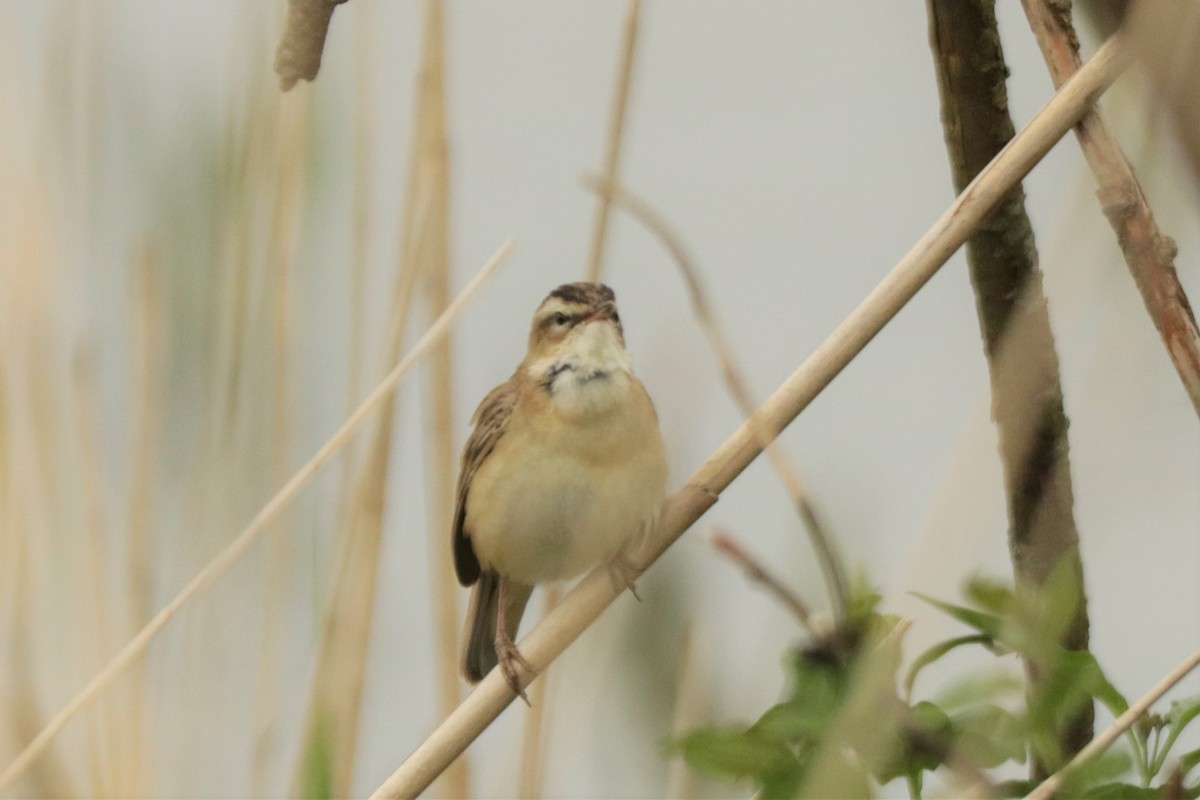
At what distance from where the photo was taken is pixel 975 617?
2.87ft

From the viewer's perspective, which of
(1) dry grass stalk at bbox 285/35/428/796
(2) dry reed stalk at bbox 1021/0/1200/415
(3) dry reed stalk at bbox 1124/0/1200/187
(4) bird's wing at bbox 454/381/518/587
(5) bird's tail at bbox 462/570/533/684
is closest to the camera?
(3) dry reed stalk at bbox 1124/0/1200/187

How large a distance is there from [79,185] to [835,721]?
→ 1.37 metres

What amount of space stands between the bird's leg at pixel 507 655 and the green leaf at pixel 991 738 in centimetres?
62

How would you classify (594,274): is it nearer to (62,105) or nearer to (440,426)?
(440,426)

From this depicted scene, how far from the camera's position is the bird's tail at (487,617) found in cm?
235

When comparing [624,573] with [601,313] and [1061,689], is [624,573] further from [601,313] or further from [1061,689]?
[1061,689]

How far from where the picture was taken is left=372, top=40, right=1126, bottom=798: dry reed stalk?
3.59 feet

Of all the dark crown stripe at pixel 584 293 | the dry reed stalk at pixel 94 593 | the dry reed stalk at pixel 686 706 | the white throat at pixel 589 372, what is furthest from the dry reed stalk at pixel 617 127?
the dry reed stalk at pixel 94 593

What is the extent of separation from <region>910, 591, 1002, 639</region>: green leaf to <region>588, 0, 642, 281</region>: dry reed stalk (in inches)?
33.8

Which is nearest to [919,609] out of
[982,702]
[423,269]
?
[982,702]

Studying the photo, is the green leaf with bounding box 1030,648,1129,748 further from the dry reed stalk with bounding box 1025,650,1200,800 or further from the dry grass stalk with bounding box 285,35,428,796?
the dry grass stalk with bounding box 285,35,428,796

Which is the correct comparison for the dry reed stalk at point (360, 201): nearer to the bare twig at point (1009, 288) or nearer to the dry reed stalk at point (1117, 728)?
the bare twig at point (1009, 288)

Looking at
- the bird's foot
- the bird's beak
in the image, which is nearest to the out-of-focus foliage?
the bird's foot

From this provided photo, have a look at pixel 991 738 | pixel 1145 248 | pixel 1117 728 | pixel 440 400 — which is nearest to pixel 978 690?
pixel 991 738
